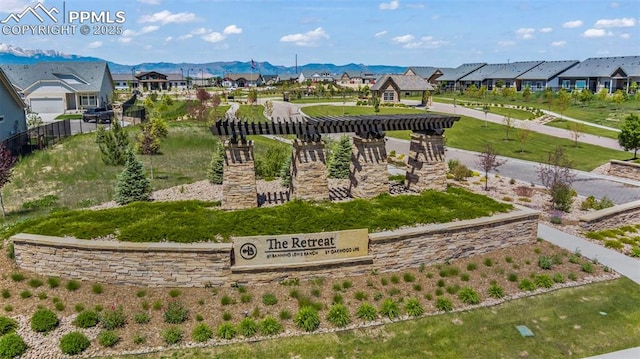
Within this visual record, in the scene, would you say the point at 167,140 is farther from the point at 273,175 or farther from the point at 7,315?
the point at 7,315

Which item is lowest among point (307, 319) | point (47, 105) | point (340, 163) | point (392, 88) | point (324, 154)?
point (307, 319)

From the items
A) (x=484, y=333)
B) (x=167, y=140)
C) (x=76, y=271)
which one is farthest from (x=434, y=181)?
(x=167, y=140)

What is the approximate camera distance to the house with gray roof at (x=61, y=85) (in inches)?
2280

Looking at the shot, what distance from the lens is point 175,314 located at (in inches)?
465

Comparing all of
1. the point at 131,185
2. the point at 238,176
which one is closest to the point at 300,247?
the point at 238,176

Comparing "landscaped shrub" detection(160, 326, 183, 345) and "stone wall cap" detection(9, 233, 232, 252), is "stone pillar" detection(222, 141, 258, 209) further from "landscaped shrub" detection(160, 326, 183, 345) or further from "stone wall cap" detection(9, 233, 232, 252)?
"landscaped shrub" detection(160, 326, 183, 345)

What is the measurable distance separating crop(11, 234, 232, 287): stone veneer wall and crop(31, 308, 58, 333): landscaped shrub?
5.13 ft

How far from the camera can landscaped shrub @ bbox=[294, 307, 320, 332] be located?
11.8 meters

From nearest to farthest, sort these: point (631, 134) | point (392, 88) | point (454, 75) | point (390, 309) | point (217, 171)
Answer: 1. point (390, 309)
2. point (217, 171)
3. point (631, 134)
4. point (392, 88)
5. point (454, 75)

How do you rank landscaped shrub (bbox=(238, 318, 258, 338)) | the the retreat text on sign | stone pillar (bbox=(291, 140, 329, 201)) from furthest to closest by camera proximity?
1. stone pillar (bbox=(291, 140, 329, 201))
2. the the retreat text on sign
3. landscaped shrub (bbox=(238, 318, 258, 338))

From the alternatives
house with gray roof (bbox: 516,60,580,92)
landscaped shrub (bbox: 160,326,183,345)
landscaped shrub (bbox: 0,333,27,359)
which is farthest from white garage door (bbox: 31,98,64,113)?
house with gray roof (bbox: 516,60,580,92)

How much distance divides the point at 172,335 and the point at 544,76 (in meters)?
89.5

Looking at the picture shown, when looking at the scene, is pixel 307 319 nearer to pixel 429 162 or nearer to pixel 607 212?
pixel 429 162

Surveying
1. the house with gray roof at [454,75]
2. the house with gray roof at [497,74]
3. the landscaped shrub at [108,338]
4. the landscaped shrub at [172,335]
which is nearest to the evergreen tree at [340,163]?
the landscaped shrub at [172,335]
